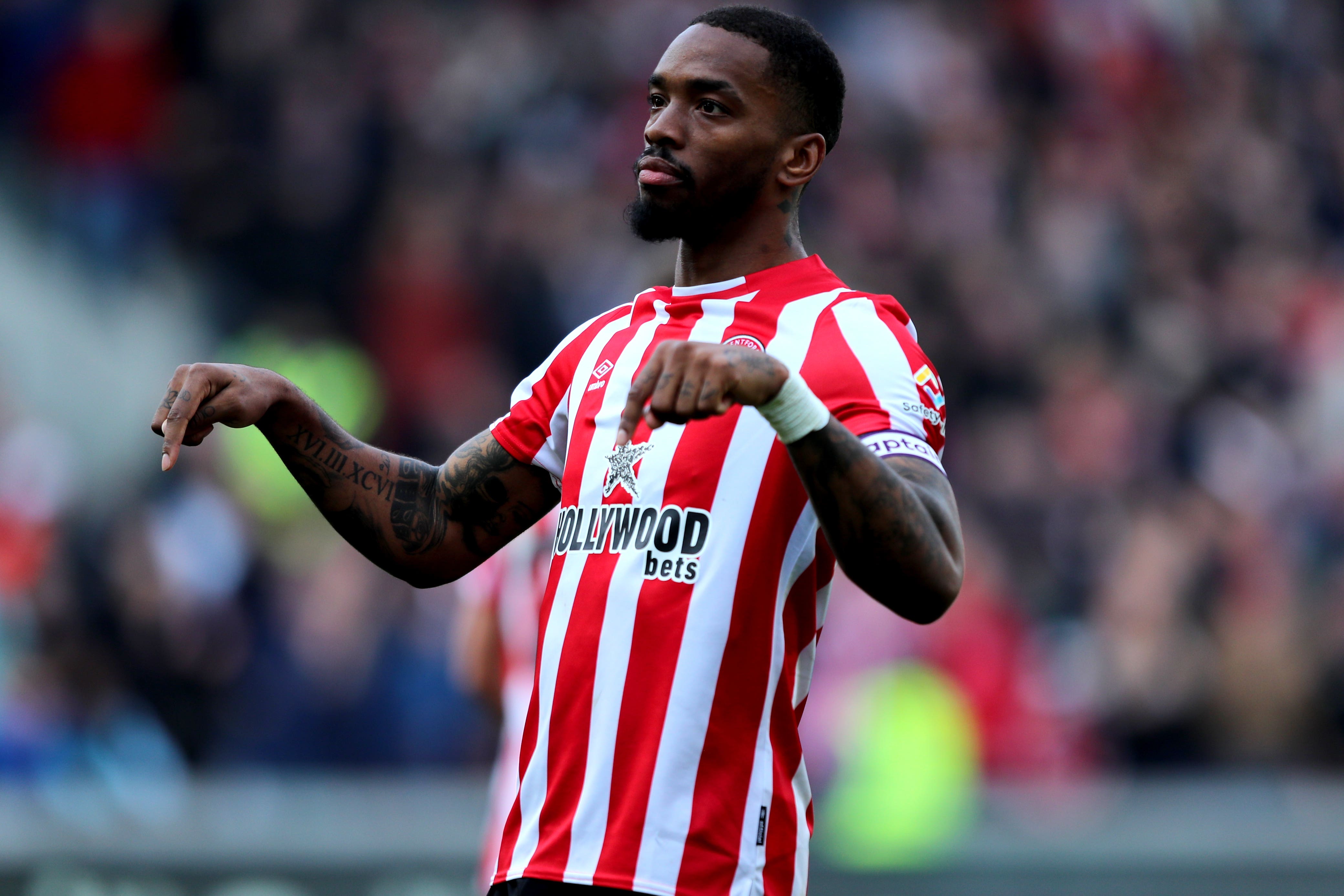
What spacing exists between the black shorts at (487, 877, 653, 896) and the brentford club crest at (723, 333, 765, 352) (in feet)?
3.34

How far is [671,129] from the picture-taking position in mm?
3422

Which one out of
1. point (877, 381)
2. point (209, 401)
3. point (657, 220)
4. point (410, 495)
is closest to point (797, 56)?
point (657, 220)

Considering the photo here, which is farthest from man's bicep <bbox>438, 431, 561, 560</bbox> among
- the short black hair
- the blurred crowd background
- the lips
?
the blurred crowd background

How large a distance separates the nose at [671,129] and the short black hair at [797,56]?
190 millimetres

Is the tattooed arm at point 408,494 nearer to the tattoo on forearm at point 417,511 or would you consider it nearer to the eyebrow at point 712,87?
the tattoo on forearm at point 417,511

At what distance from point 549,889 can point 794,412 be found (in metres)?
1.02

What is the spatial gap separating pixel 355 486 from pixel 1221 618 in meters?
6.61

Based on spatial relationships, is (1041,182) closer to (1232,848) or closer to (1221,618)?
(1221,618)

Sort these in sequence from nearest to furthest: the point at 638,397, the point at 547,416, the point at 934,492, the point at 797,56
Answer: the point at 638,397
the point at 934,492
the point at 797,56
the point at 547,416

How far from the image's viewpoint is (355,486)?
366 centimetres

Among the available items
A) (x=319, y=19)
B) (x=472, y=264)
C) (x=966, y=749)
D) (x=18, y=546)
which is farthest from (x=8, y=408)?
(x=966, y=749)

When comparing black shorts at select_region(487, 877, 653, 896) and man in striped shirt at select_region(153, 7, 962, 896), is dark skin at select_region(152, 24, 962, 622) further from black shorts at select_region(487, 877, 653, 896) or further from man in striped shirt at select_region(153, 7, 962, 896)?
black shorts at select_region(487, 877, 653, 896)

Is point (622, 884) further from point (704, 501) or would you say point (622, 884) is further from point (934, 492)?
point (934, 492)

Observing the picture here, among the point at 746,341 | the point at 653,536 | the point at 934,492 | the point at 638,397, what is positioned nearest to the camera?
the point at 638,397
